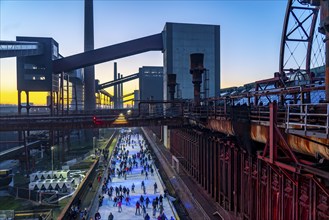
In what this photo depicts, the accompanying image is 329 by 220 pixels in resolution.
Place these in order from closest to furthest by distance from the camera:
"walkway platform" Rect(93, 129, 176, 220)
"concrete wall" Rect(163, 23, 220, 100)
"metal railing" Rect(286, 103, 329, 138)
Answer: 1. "metal railing" Rect(286, 103, 329, 138)
2. "walkway platform" Rect(93, 129, 176, 220)
3. "concrete wall" Rect(163, 23, 220, 100)

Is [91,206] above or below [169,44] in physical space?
below

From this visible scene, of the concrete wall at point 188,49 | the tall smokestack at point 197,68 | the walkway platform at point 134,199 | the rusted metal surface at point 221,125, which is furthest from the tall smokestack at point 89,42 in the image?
the rusted metal surface at point 221,125

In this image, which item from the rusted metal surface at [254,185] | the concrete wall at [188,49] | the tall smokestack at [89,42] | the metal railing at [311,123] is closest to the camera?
the metal railing at [311,123]

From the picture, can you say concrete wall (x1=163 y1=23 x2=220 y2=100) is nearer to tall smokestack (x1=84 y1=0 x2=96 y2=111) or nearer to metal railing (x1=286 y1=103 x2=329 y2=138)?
tall smokestack (x1=84 y1=0 x2=96 y2=111)

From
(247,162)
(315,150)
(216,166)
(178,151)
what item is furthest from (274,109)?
(178,151)

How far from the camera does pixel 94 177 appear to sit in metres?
35.5

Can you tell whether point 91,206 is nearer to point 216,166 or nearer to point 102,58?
point 216,166

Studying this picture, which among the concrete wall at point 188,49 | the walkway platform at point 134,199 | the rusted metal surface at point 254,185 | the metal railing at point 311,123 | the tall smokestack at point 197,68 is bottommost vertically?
the walkway platform at point 134,199

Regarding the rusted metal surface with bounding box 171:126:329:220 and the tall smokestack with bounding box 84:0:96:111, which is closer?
the rusted metal surface with bounding box 171:126:329:220

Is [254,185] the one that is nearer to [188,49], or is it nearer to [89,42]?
[188,49]

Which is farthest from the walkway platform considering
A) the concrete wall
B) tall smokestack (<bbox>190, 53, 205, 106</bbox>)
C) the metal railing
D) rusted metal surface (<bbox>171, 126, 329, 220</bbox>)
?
the concrete wall

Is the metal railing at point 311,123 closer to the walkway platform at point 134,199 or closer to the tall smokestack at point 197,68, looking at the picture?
the tall smokestack at point 197,68

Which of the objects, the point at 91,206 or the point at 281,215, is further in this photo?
the point at 91,206

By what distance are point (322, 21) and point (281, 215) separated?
6284mm
